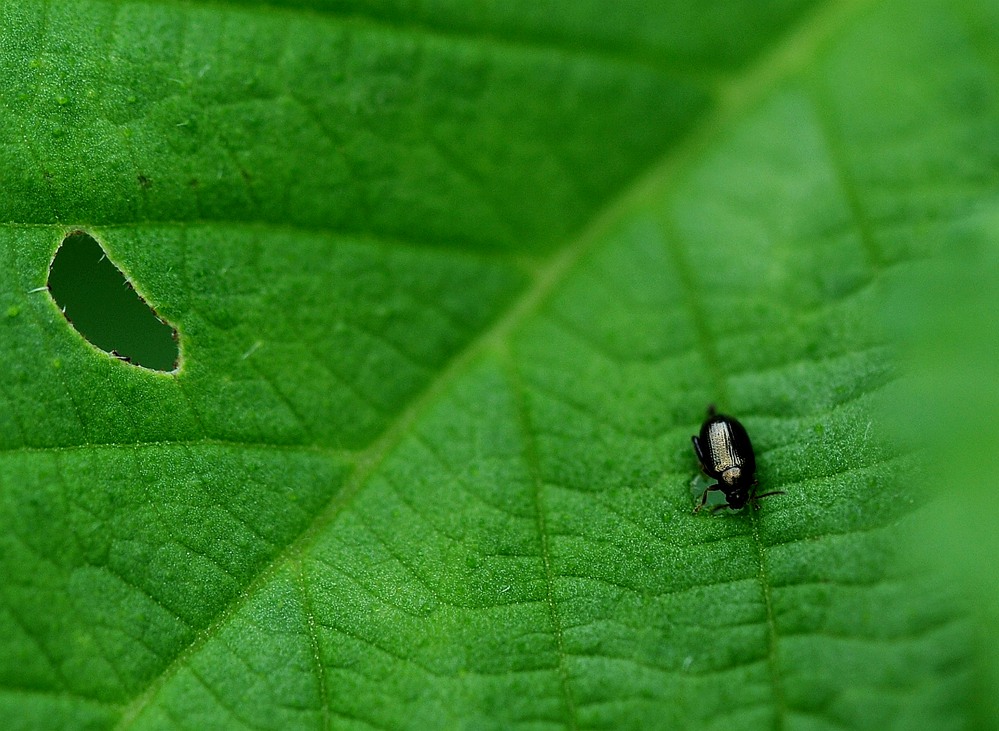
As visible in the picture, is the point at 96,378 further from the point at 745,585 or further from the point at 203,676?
the point at 745,585

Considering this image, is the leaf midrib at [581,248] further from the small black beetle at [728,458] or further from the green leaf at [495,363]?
the small black beetle at [728,458]

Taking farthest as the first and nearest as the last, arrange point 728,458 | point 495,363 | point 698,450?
point 495,363
point 698,450
point 728,458

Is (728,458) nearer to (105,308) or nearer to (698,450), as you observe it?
(698,450)

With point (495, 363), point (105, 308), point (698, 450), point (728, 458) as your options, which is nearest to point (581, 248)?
point (495, 363)

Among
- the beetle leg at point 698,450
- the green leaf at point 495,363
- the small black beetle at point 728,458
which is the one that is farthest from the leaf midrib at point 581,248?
the beetle leg at point 698,450

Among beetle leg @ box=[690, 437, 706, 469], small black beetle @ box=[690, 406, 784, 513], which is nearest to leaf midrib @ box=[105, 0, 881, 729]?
small black beetle @ box=[690, 406, 784, 513]

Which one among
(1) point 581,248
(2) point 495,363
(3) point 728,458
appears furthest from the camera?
(1) point 581,248
